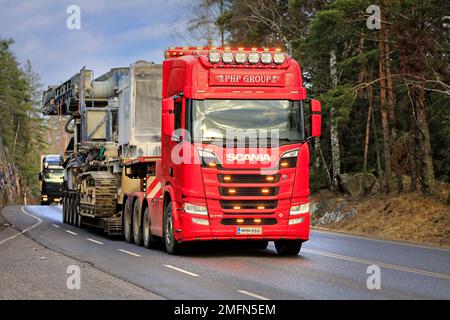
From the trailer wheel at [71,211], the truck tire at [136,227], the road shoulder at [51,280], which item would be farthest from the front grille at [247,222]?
the trailer wheel at [71,211]

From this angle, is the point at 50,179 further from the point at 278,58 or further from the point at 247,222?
the point at 247,222

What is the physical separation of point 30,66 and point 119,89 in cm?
12192

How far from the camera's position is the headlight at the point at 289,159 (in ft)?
62.2

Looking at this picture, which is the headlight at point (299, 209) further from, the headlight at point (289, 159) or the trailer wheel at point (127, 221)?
the trailer wheel at point (127, 221)

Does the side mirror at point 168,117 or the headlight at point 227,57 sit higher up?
the headlight at point 227,57

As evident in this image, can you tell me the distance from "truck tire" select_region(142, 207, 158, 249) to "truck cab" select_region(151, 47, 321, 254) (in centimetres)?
219

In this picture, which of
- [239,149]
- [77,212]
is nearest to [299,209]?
[239,149]

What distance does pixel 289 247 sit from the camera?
66.6ft

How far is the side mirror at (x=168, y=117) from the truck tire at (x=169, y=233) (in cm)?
162

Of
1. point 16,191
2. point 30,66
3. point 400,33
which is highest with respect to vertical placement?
point 30,66

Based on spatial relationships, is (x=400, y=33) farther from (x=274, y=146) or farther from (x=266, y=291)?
(x=266, y=291)

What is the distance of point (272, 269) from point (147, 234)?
19.7 feet

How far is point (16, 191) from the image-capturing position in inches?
3762

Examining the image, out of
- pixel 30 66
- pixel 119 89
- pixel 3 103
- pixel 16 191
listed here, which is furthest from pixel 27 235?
pixel 30 66
